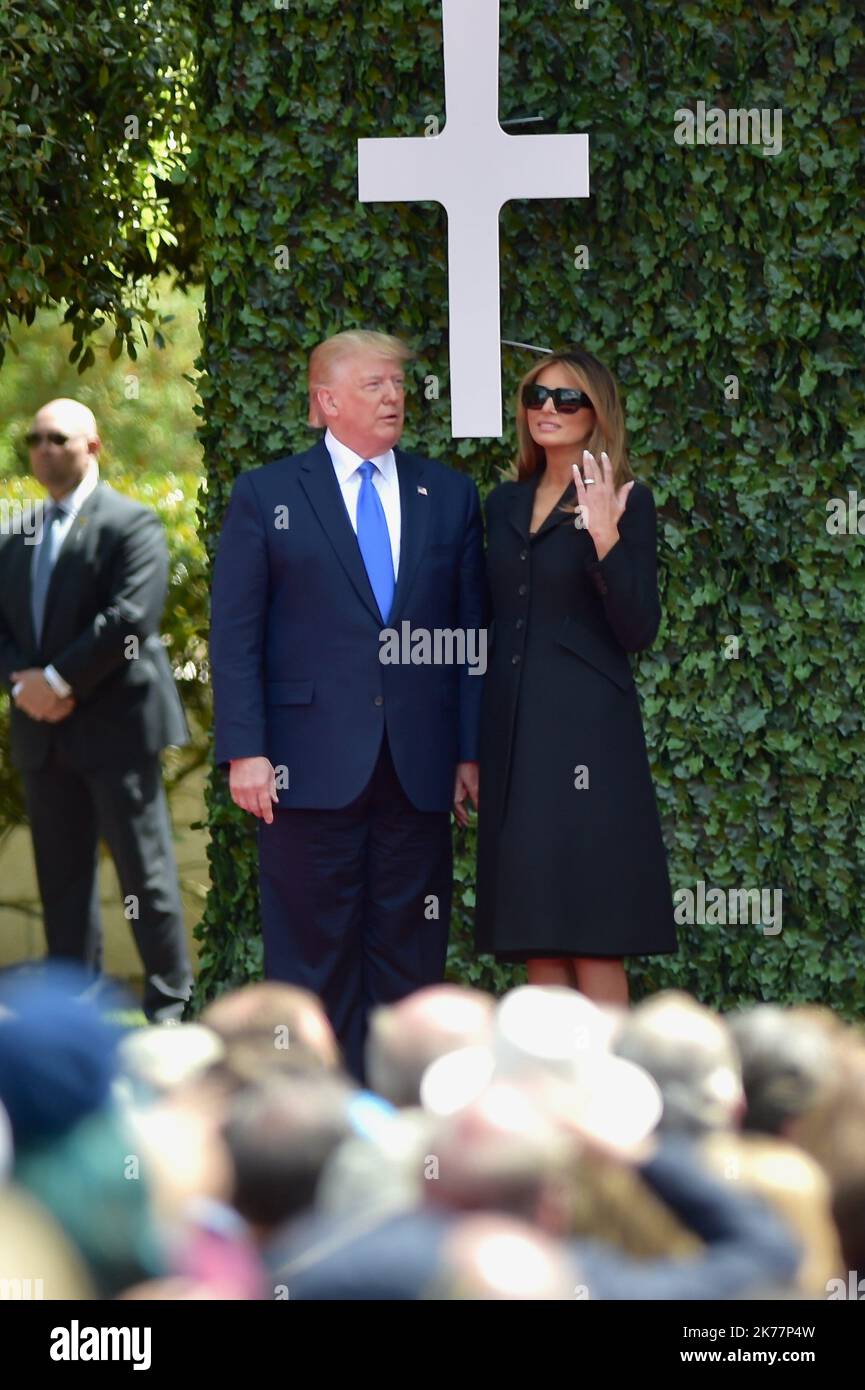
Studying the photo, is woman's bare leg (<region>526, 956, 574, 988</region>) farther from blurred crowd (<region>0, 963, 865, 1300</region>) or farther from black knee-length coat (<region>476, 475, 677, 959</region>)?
blurred crowd (<region>0, 963, 865, 1300</region>)

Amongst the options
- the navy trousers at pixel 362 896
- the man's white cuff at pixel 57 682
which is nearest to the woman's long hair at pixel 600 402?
the navy trousers at pixel 362 896

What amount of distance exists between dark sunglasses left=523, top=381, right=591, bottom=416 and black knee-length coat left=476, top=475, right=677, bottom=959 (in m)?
0.18

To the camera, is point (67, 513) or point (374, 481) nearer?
point (374, 481)

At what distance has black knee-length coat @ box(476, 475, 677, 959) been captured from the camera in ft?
12.6

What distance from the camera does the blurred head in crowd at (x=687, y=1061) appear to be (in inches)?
79.6

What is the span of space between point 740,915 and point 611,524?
4.89 ft

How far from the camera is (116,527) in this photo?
17.1ft

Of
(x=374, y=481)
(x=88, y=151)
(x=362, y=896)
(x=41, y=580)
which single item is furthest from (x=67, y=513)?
(x=362, y=896)

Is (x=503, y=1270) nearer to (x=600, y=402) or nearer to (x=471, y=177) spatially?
(x=600, y=402)

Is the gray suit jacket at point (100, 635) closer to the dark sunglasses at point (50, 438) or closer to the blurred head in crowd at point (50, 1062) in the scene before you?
the dark sunglasses at point (50, 438)

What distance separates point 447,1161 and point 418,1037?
1.39ft

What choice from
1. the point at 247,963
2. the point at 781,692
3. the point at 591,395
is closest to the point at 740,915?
the point at 781,692

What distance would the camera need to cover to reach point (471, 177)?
4.44 meters

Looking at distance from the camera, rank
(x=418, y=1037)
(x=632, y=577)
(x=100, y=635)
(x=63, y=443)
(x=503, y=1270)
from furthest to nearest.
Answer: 1. (x=63, y=443)
2. (x=100, y=635)
3. (x=632, y=577)
4. (x=418, y=1037)
5. (x=503, y=1270)
